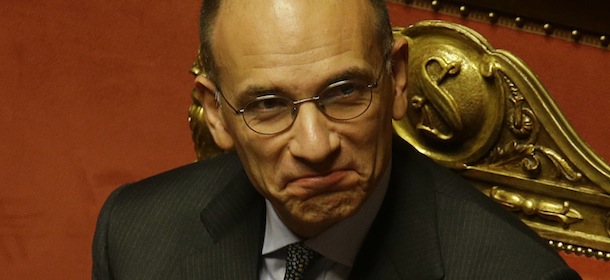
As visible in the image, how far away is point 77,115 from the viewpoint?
6.57ft

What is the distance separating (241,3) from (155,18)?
76cm

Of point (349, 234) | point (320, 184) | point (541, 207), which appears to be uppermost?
point (320, 184)

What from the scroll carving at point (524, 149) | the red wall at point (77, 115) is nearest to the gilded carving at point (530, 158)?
the scroll carving at point (524, 149)

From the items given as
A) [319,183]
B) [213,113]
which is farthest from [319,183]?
[213,113]

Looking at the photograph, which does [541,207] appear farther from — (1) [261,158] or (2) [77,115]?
(2) [77,115]

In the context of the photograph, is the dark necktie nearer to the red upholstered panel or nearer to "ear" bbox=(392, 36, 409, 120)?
"ear" bbox=(392, 36, 409, 120)

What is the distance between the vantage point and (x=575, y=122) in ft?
5.28

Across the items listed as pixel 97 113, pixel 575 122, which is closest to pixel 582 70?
pixel 575 122

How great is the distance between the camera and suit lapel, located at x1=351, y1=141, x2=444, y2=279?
128 cm

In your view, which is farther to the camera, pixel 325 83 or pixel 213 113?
pixel 213 113

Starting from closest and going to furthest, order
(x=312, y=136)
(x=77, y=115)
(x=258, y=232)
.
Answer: (x=312, y=136) < (x=258, y=232) < (x=77, y=115)

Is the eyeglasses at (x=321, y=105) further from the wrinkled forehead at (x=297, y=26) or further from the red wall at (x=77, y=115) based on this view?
the red wall at (x=77, y=115)

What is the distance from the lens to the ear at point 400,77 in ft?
4.23

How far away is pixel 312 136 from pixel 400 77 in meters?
0.17
